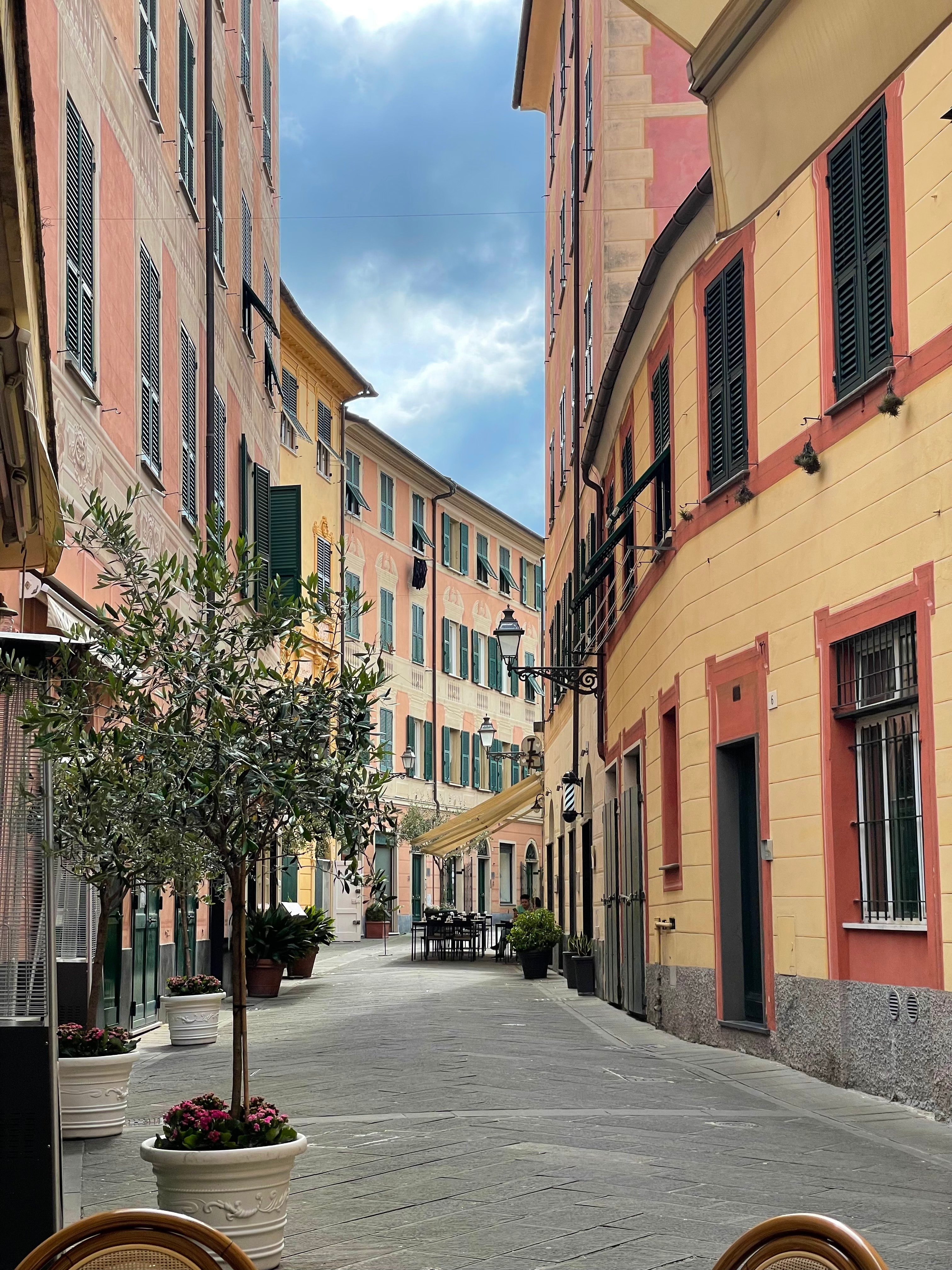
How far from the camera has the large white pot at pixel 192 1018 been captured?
13.7m

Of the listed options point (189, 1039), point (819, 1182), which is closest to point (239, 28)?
point (189, 1039)

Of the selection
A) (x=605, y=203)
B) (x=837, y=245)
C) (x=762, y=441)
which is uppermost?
(x=605, y=203)

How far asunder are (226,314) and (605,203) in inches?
204

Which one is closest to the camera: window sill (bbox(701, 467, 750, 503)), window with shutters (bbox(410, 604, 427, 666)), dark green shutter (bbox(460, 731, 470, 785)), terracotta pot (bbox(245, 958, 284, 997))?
window sill (bbox(701, 467, 750, 503))

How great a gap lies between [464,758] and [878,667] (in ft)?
134

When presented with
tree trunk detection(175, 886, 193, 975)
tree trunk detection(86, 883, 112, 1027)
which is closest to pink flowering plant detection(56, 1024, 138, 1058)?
tree trunk detection(86, 883, 112, 1027)

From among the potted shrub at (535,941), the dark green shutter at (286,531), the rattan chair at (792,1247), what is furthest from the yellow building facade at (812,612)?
the dark green shutter at (286,531)

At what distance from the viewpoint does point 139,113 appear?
14664 mm

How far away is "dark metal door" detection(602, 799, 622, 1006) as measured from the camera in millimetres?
18266

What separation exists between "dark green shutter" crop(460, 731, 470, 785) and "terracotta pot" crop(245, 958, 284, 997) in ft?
99.2

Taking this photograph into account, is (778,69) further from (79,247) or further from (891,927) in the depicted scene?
(79,247)

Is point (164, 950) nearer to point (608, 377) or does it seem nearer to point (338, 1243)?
point (608, 377)

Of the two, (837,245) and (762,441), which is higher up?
(837,245)

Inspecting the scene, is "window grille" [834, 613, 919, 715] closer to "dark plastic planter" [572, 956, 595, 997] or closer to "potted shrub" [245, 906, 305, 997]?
"dark plastic planter" [572, 956, 595, 997]
